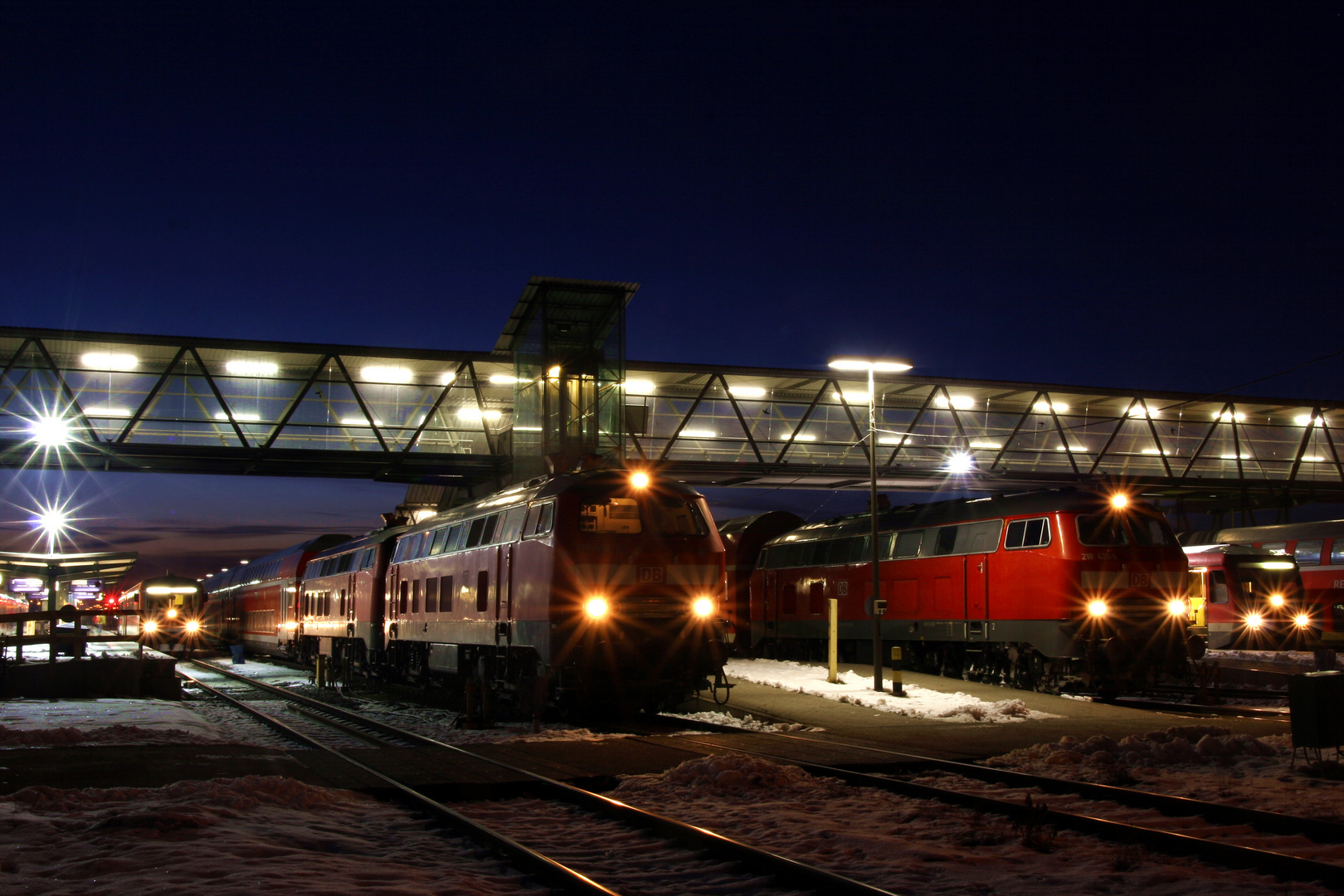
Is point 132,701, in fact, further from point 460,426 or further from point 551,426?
point 460,426

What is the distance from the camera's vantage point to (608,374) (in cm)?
3331

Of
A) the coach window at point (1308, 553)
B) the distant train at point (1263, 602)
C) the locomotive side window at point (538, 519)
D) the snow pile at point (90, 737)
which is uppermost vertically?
the locomotive side window at point (538, 519)

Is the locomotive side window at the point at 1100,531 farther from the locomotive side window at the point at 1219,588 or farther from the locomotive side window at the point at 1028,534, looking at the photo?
the locomotive side window at the point at 1219,588

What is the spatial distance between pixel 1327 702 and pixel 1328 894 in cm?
512

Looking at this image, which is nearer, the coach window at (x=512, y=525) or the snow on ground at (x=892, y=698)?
the coach window at (x=512, y=525)

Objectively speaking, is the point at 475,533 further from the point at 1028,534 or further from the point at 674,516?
the point at 1028,534

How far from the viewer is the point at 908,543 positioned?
24547mm

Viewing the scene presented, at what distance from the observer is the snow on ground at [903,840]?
6.97 metres

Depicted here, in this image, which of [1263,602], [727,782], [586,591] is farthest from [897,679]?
[1263,602]

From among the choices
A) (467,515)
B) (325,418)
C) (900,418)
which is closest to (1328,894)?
(467,515)

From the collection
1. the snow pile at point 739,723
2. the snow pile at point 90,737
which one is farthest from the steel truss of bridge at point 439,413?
the snow pile at point 90,737

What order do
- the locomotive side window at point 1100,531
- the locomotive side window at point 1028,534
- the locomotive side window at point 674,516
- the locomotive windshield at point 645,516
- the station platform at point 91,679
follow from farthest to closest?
the station platform at point 91,679 → the locomotive side window at point 1028,534 → the locomotive side window at point 1100,531 → the locomotive side window at point 674,516 → the locomotive windshield at point 645,516

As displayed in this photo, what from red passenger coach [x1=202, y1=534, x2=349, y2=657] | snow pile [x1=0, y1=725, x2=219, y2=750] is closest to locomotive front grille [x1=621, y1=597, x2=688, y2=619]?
snow pile [x1=0, y1=725, x2=219, y2=750]

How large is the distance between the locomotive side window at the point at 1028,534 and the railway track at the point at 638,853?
40.7 ft
